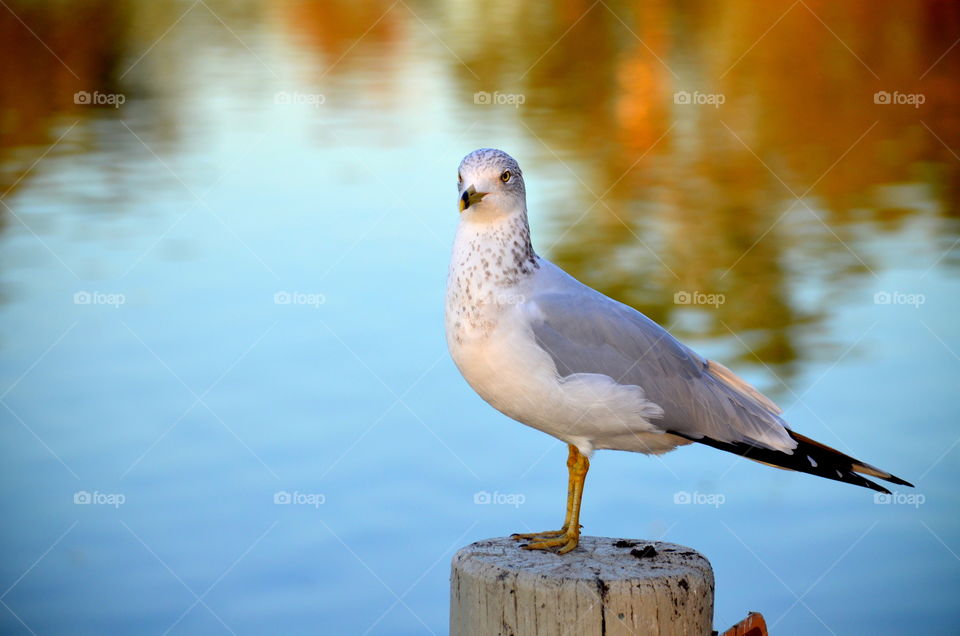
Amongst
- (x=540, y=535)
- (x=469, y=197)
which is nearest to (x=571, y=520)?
(x=540, y=535)

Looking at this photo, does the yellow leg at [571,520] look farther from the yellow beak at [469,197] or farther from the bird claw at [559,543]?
the yellow beak at [469,197]

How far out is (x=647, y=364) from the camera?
3980mm

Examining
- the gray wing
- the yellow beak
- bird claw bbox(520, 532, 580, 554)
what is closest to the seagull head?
the yellow beak

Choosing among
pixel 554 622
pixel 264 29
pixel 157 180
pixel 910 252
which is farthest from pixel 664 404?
pixel 264 29

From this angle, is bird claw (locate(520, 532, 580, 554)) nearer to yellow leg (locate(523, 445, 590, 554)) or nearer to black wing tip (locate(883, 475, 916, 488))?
yellow leg (locate(523, 445, 590, 554))

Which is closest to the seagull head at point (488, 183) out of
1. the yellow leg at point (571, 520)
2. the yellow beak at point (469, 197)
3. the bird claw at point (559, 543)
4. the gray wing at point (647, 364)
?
the yellow beak at point (469, 197)

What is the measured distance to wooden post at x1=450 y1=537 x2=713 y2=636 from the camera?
10.5 feet

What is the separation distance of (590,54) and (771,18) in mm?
2734

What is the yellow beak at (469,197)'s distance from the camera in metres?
3.80

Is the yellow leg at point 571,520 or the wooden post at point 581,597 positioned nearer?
the wooden post at point 581,597

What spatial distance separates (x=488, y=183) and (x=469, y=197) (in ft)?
0.24

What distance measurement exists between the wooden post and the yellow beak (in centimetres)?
106

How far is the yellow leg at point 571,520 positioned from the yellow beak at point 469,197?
0.86 m

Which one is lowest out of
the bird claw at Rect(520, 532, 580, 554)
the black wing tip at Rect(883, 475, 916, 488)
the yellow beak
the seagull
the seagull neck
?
the bird claw at Rect(520, 532, 580, 554)
